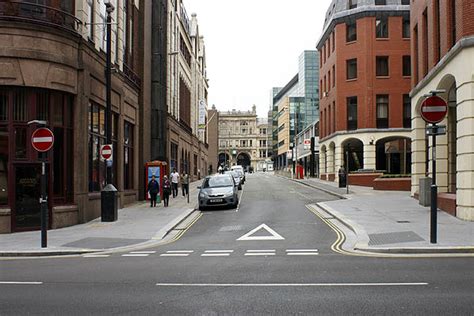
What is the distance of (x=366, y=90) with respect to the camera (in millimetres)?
46812

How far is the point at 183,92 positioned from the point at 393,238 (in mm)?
41160

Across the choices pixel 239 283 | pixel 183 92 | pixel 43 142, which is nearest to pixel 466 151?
pixel 239 283

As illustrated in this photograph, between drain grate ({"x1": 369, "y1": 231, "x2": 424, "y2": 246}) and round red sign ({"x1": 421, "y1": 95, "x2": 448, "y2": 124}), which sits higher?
round red sign ({"x1": 421, "y1": 95, "x2": 448, "y2": 124})

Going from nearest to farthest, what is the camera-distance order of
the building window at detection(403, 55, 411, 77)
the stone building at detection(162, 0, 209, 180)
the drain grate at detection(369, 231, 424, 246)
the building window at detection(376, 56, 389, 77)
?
the drain grate at detection(369, 231, 424, 246) → the stone building at detection(162, 0, 209, 180) → the building window at detection(403, 55, 411, 77) → the building window at detection(376, 56, 389, 77)

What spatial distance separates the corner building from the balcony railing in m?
32.7

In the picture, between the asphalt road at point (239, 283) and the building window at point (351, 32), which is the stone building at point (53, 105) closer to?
the asphalt road at point (239, 283)

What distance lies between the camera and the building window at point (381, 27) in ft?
154

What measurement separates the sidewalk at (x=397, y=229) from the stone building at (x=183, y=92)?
1695 cm

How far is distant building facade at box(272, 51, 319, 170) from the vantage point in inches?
3949

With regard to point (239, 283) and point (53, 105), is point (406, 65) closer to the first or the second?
point (53, 105)

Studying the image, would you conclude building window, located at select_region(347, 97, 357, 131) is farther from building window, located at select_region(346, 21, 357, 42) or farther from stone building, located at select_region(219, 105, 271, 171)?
stone building, located at select_region(219, 105, 271, 171)

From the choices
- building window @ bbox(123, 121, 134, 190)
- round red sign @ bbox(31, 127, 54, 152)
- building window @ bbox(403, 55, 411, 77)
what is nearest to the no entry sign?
round red sign @ bbox(31, 127, 54, 152)

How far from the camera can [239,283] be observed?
8.80m

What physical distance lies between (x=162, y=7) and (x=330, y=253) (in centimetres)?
2807
